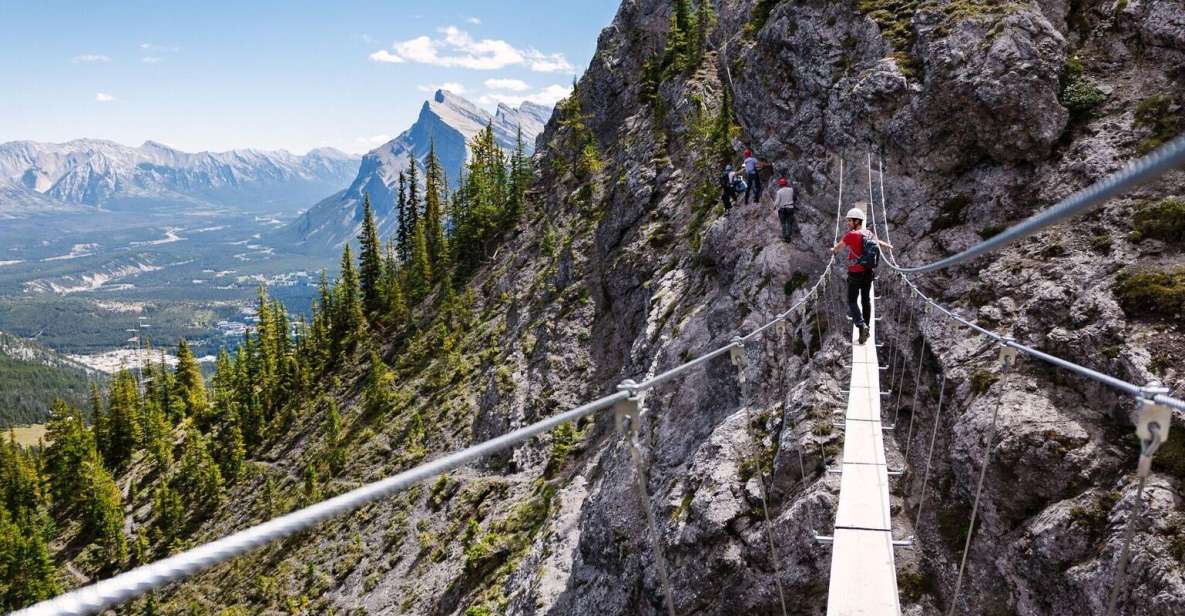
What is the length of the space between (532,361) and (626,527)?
2358cm

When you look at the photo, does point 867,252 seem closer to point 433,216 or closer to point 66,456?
point 433,216

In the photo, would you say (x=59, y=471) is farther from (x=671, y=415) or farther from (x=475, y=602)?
(x=671, y=415)

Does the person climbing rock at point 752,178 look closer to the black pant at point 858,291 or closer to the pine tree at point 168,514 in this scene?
the black pant at point 858,291

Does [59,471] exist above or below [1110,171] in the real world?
below

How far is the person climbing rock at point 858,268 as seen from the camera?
1360cm

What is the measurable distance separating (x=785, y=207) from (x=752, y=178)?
3.64 metres

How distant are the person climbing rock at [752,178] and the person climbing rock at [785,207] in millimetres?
2472

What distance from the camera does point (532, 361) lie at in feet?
140

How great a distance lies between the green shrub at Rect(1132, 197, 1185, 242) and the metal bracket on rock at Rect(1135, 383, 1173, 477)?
8.49m

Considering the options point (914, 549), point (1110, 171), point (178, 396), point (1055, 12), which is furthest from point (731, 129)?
point (178, 396)

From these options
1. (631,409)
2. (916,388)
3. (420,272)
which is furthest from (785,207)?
(420,272)

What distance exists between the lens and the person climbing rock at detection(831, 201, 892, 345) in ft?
44.6

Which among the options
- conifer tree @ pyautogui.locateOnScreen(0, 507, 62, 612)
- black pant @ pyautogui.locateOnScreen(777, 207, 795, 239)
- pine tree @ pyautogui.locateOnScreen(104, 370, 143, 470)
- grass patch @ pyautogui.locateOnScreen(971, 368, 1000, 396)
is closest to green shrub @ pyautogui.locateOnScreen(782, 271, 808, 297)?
black pant @ pyautogui.locateOnScreen(777, 207, 795, 239)

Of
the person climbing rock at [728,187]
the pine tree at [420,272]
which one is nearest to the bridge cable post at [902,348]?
the person climbing rock at [728,187]
